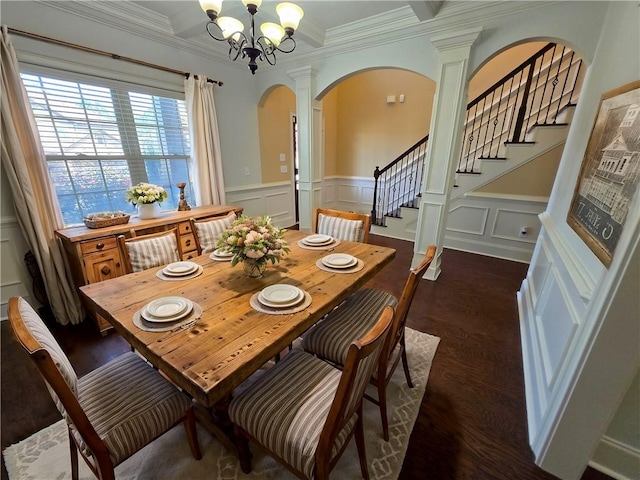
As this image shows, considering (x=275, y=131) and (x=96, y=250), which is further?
(x=275, y=131)

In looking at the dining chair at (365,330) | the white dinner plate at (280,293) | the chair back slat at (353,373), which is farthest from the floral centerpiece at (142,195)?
the chair back slat at (353,373)

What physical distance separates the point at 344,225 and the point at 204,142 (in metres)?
2.13

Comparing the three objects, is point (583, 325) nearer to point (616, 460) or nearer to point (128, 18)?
point (616, 460)

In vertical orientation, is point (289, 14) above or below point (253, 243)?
above

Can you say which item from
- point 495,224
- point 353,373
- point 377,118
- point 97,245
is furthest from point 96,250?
point 377,118

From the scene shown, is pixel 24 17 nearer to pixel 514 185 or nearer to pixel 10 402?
pixel 10 402

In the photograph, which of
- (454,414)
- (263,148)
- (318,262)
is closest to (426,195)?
(318,262)

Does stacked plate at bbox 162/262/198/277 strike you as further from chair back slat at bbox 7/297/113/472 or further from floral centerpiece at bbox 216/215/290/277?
chair back slat at bbox 7/297/113/472

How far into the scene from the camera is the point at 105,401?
3.52 feet

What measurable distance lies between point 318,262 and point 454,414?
118 centimetres

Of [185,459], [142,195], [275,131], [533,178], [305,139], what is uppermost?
[275,131]

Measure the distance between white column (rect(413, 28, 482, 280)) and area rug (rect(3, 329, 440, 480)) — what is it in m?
2.00

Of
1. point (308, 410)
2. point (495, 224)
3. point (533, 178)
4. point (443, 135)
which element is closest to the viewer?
point (308, 410)

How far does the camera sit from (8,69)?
190 centimetres
